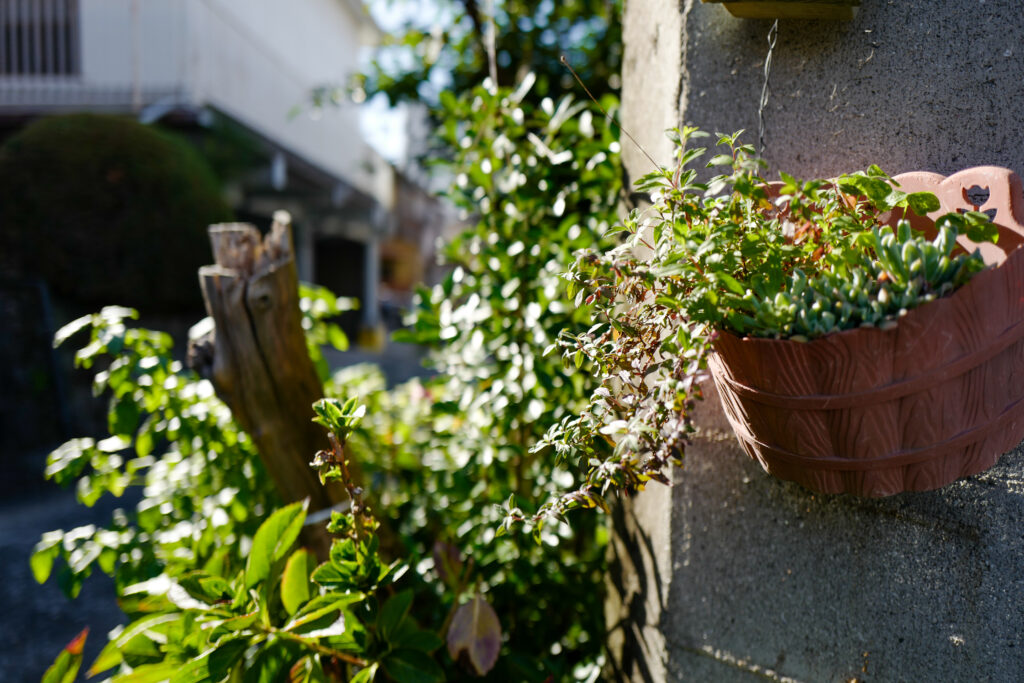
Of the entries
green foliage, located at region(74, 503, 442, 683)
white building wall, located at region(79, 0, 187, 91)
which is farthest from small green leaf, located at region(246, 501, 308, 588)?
white building wall, located at region(79, 0, 187, 91)

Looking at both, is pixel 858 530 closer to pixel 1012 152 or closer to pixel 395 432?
pixel 1012 152

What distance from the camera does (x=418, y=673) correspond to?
4.23 feet

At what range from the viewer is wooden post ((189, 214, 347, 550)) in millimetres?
1734

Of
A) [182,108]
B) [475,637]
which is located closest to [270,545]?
[475,637]

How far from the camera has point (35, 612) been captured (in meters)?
3.11

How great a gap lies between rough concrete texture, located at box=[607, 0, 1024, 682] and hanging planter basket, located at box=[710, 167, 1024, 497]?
0.20m

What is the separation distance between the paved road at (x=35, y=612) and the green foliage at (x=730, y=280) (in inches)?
92.6

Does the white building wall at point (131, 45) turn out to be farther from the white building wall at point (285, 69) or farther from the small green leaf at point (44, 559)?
the small green leaf at point (44, 559)

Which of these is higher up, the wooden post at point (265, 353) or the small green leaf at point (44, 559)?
the wooden post at point (265, 353)

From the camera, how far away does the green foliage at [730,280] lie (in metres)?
0.84

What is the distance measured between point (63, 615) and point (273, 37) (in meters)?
10.4

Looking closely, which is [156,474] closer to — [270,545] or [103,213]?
[270,545]

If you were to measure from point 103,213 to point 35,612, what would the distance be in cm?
415

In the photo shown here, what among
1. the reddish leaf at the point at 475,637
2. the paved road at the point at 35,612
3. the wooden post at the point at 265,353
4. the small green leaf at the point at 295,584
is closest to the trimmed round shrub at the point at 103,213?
the paved road at the point at 35,612
